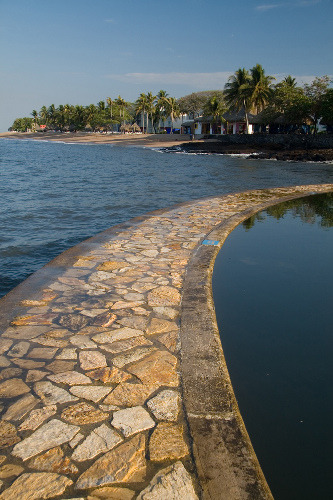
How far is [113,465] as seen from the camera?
2.24m

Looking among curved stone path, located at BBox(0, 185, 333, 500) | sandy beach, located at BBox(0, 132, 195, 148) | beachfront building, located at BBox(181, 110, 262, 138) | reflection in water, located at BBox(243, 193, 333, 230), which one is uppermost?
beachfront building, located at BBox(181, 110, 262, 138)

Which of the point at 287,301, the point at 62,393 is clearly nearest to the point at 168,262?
the point at 287,301

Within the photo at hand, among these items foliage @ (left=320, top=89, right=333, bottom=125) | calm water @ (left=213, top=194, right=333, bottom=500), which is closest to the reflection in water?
calm water @ (left=213, top=194, right=333, bottom=500)

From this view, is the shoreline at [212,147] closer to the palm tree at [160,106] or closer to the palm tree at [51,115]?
the palm tree at [160,106]

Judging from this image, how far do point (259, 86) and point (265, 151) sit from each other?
9.65 metres

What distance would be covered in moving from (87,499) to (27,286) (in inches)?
134

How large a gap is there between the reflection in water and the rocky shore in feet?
92.6

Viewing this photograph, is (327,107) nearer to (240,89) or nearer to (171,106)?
(240,89)

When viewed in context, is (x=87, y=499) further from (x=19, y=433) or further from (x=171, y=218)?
(x=171, y=218)

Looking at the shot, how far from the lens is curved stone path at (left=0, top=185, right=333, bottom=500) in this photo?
7.06 feet

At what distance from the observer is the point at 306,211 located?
1033cm

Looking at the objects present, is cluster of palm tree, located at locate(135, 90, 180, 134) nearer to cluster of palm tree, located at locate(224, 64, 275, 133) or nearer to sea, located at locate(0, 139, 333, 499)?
→ cluster of palm tree, located at locate(224, 64, 275, 133)

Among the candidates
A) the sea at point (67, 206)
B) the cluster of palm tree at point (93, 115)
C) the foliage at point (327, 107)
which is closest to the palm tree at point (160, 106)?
the cluster of palm tree at point (93, 115)

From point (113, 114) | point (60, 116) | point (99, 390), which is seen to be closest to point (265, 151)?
point (99, 390)
